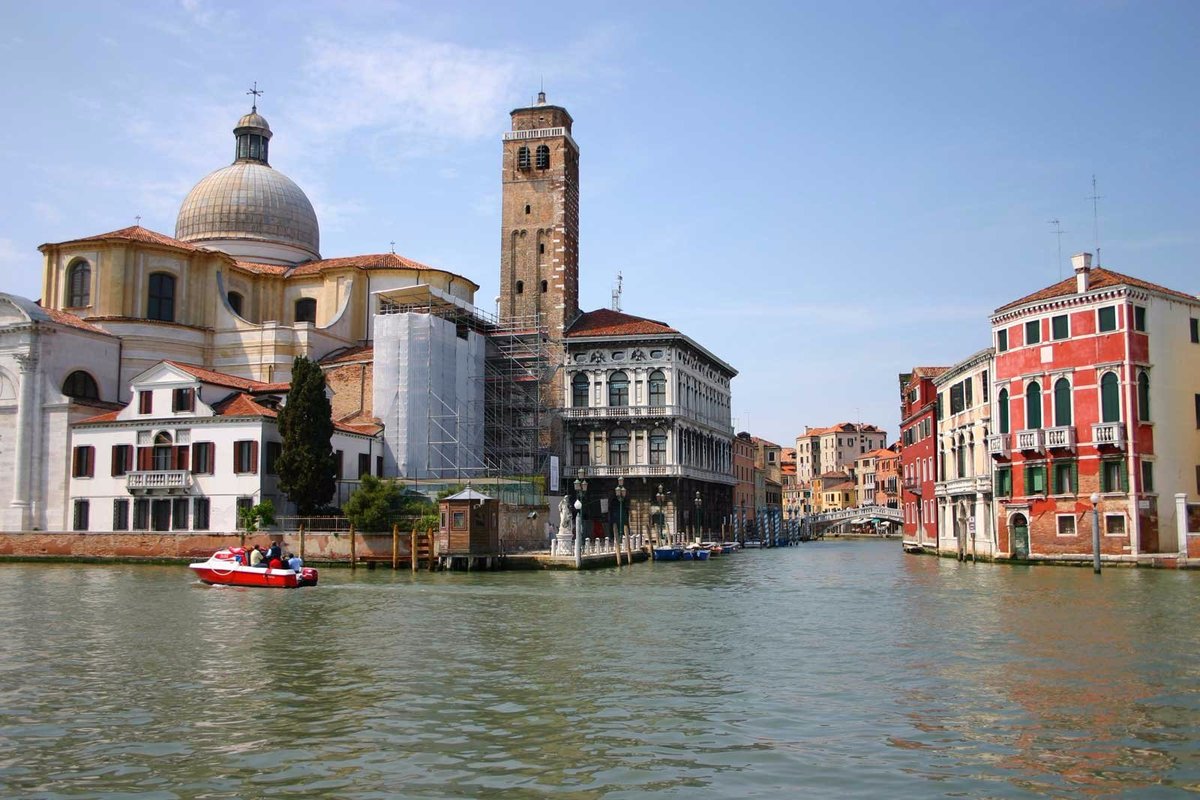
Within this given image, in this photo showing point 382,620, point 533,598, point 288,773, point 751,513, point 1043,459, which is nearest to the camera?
point 288,773

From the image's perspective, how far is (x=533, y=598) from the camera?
24.5 metres

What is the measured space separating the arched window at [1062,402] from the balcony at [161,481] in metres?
27.5

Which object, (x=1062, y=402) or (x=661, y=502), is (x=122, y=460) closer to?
(x=661, y=502)

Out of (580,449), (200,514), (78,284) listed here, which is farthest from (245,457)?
(580,449)

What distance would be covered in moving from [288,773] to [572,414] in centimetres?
4141

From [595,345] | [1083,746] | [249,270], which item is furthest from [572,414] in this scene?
[1083,746]

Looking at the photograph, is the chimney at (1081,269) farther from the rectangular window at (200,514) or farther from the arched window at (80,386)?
the arched window at (80,386)

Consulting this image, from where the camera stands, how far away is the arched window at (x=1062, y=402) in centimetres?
3269

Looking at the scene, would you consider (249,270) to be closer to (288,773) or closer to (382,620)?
(382,620)

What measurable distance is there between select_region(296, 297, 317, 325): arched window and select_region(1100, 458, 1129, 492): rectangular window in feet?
110

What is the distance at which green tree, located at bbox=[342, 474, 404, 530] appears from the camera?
35.0 meters

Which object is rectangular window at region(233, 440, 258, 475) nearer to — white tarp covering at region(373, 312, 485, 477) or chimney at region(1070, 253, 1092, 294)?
white tarp covering at region(373, 312, 485, 477)

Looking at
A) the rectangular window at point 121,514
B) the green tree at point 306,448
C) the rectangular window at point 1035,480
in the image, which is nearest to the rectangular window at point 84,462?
the rectangular window at point 121,514

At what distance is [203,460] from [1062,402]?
2719 centimetres
